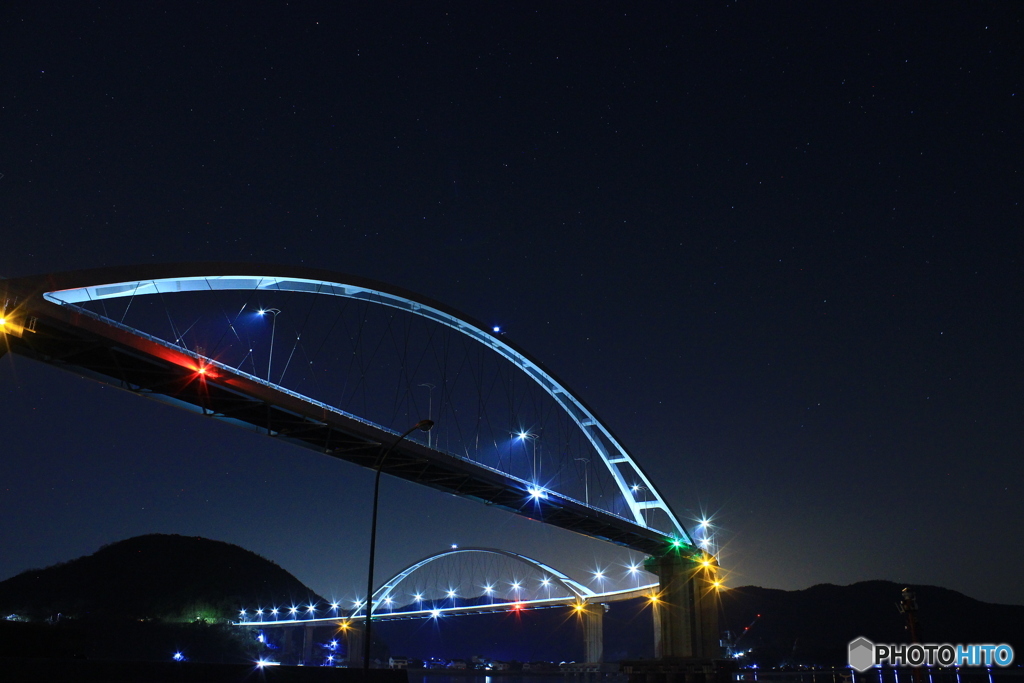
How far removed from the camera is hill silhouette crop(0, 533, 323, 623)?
5310 inches

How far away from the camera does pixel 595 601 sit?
4737 inches

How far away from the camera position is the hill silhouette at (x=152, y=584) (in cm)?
13488

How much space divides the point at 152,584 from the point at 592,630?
91998mm

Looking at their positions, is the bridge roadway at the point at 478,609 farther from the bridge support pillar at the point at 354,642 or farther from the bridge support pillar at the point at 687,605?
the bridge support pillar at the point at 687,605

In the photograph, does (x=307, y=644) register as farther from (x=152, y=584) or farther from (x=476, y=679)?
(x=476, y=679)

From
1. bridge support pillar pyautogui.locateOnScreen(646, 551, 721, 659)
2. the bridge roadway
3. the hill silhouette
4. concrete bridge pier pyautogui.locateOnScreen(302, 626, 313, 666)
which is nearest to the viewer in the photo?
bridge support pillar pyautogui.locateOnScreen(646, 551, 721, 659)

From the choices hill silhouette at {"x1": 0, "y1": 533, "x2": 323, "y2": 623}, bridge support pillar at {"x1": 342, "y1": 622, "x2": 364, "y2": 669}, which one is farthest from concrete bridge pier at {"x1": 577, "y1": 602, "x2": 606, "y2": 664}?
hill silhouette at {"x1": 0, "y1": 533, "x2": 323, "y2": 623}

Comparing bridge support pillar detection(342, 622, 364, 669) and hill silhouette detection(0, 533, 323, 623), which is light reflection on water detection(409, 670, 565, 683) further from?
hill silhouette detection(0, 533, 323, 623)

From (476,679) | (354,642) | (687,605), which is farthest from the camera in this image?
(354,642)

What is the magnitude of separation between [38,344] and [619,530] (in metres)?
47.6

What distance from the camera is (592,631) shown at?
4884 inches

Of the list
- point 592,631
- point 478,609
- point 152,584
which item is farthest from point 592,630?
point 152,584

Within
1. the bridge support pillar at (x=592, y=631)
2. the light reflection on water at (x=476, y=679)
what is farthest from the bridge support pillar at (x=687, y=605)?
the bridge support pillar at (x=592, y=631)

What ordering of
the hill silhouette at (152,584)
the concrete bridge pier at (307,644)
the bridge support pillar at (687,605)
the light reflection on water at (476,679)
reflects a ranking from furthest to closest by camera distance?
the concrete bridge pier at (307,644) < the hill silhouette at (152,584) < the light reflection on water at (476,679) < the bridge support pillar at (687,605)
